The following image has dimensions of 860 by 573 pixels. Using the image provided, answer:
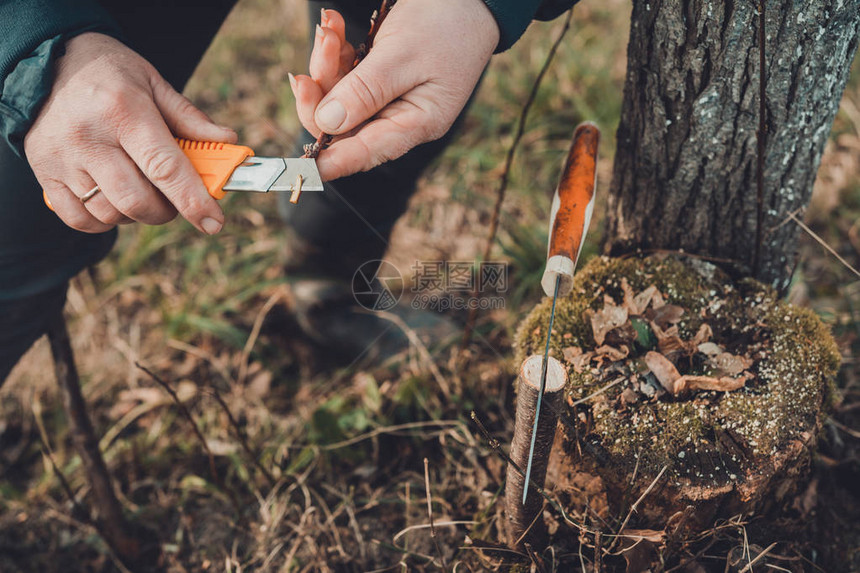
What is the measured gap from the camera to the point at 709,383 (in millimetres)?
1463

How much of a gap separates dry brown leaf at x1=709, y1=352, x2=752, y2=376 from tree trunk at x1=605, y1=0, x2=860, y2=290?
349 mm

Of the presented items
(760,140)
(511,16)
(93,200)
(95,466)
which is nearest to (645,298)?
(760,140)

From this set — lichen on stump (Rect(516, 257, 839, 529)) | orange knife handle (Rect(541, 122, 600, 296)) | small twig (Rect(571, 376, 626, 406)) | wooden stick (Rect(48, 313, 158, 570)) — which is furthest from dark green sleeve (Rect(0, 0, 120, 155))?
small twig (Rect(571, 376, 626, 406))

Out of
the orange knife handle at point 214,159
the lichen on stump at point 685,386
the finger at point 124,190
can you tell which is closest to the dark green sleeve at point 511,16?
the orange knife handle at point 214,159

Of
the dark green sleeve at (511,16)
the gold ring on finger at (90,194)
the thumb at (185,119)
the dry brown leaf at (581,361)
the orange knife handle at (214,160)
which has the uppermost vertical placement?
the dark green sleeve at (511,16)

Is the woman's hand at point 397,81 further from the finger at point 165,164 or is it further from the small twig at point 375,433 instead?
the small twig at point 375,433

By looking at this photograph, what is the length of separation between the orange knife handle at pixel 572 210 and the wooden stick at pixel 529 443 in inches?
8.4

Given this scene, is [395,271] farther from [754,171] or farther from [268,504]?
[754,171]

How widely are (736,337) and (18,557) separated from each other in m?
2.56

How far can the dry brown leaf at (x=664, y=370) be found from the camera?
1488 mm

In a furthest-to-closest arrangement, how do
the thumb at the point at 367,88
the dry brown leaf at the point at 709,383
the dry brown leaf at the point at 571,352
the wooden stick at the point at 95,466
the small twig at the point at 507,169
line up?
the wooden stick at the point at 95,466
the small twig at the point at 507,169
the dry brown leaf at the point at 571,352
the dry brown leaf at the point at 709,383
the thumb at the point at 367,88

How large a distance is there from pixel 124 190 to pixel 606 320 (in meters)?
1.24

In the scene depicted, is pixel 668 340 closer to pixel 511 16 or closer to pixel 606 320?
pixel 606 320

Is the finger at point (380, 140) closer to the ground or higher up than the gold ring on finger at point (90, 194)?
higher up
